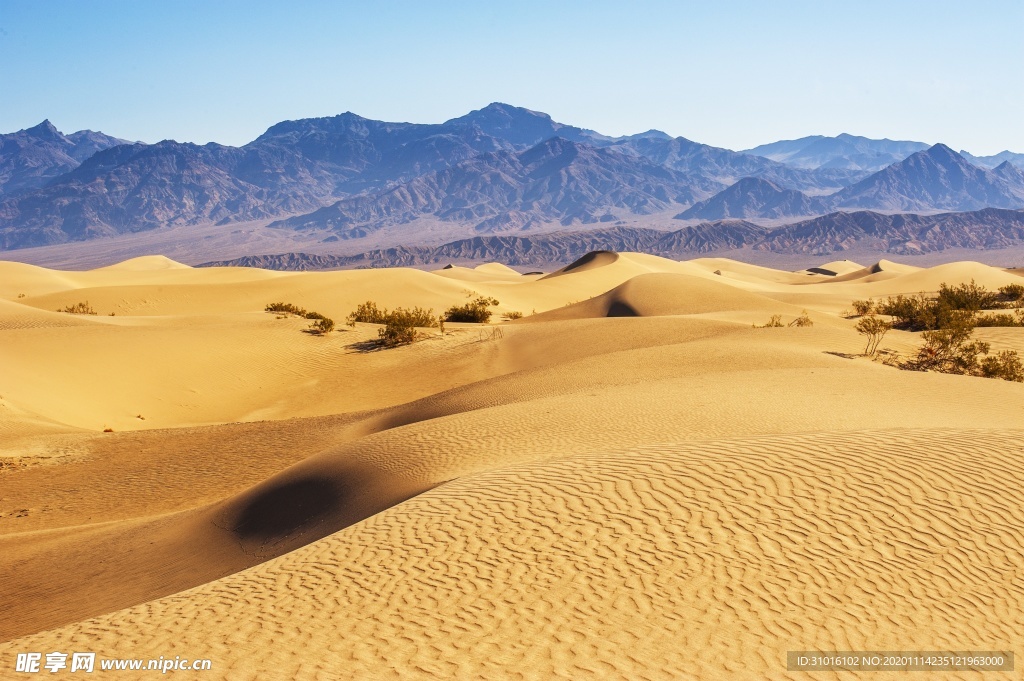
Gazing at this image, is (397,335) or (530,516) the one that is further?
(397,335)

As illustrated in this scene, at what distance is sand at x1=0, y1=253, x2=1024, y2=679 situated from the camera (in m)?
4.80

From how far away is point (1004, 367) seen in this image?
51.9 ft

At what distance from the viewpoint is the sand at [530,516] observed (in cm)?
480

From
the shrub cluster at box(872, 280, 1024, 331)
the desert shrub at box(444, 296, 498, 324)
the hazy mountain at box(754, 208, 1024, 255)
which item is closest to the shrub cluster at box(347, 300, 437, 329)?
the desert shrub at box(444, 296, 498, 324)

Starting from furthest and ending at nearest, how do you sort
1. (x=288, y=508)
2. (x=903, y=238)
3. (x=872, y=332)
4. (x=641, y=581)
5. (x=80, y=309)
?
(x=903, y=238)
(x=80, y=309)
(x=872, y=332)
(x=288, y=508)
(x=641, y=581)

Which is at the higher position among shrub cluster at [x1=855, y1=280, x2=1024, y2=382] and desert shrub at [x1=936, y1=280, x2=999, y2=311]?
desert shrub at [x1=936, y1=280, x2=999, y2=311]

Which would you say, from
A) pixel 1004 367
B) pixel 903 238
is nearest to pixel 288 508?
pixel 1004 367

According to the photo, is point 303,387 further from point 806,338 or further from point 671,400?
point 806,338

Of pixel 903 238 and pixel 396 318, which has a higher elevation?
pixel 903 238

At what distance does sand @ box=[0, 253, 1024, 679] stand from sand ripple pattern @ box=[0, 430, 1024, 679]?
2 cm

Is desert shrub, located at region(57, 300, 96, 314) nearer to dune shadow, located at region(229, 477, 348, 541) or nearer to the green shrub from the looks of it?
dune shadow, located at region(229, 477, 348, 541)

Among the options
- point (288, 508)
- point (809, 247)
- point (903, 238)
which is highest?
point (903, 238)

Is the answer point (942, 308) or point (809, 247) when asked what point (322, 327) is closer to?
point (942, 308)

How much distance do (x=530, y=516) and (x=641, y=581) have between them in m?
1.36
